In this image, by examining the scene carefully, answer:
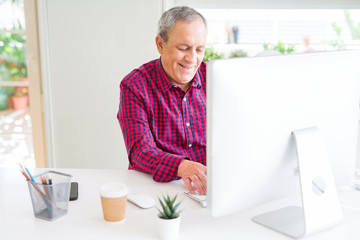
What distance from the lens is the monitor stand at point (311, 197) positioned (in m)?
1.12

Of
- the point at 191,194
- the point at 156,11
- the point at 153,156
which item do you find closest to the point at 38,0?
the point at 156,11

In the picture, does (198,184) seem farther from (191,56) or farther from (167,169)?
(191,56)

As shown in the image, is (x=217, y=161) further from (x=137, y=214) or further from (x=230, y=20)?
(x=230, y=20)

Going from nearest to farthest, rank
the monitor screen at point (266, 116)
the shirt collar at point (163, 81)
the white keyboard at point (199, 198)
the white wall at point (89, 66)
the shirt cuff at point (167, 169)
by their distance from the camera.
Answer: the monitor screen at point (266, 116) < the white keyboard at point (199, 198) < the shirt cuff at point (167, 169) < the shirt collar at point (163, 81) < the white wall at point (89, 66)

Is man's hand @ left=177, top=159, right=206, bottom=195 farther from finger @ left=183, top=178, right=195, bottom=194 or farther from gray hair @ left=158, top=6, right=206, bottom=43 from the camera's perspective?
gray hair @ left=158, top=6, right=206, bottom=43

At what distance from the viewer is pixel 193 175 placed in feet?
4.43

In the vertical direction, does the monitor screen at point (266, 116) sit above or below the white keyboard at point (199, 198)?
above

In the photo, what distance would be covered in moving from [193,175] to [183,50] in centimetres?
61

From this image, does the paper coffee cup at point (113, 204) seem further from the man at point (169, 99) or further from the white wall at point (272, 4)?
the white wall at point (272, 4)

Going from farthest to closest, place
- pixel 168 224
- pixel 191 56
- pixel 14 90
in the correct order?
pixel 14 90
pixel 191 56
pixel 168 224

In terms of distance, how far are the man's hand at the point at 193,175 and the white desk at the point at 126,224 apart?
46mm

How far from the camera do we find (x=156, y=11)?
109 inches

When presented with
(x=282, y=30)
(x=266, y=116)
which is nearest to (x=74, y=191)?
(x=266, y=116)

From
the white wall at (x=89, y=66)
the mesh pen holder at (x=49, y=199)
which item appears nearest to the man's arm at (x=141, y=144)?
the mesh pen holder at (x=49, y=199)
